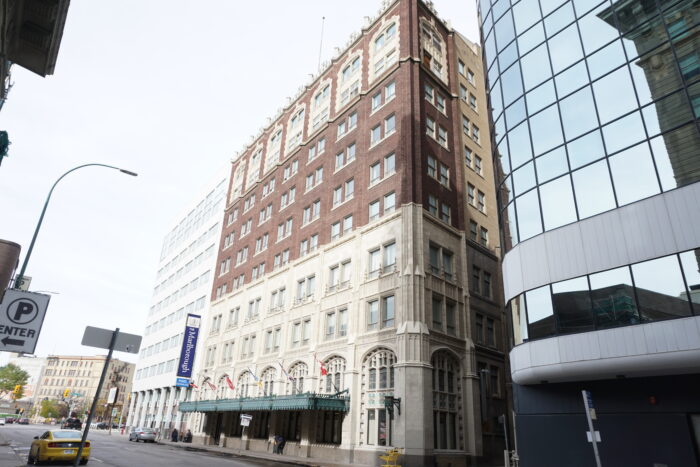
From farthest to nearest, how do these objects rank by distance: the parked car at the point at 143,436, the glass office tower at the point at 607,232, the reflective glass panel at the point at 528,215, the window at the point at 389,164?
the parked car at the point at 143,436 → the window at the point at 389,164 → the reflective glass panel at the point at 528,215 → the glass office tower at the point at 607,232

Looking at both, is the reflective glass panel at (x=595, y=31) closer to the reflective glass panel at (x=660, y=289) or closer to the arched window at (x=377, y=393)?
the reflective glass panel at (x=660, y=289)

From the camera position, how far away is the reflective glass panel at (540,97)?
24.0 metres

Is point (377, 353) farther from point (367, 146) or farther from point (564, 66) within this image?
point (564, 66)

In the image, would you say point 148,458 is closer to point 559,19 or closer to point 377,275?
point 377,275

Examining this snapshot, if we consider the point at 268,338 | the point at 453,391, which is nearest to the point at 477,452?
the point at 453,391

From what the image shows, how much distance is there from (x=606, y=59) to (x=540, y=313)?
1222cm

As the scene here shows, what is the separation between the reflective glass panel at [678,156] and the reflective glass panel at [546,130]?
4829 mm

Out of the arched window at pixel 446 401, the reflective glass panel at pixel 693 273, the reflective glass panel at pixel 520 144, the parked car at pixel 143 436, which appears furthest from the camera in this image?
the parked car at pixel 143 436

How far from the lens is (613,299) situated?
18.8 metres

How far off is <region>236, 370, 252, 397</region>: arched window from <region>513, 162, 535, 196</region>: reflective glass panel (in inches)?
1353

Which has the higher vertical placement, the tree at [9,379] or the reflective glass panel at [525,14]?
the reflective glass panel at [525,14]

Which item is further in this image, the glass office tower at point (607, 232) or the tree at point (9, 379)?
the tree at point (9, 379)

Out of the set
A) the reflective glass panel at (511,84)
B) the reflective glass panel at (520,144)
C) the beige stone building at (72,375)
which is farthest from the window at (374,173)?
the beige stone building at (72,375)

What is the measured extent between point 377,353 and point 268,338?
56.1 feet
